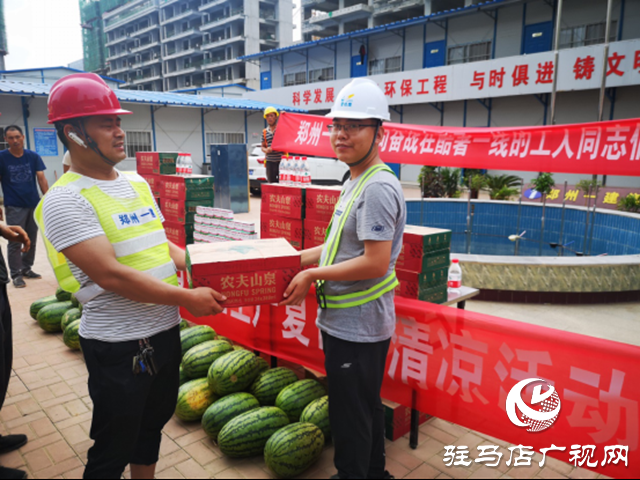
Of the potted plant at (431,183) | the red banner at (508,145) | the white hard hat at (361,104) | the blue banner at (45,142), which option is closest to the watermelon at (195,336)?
the white hard hat at (361,104)

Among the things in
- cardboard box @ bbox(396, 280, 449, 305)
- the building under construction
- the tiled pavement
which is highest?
the building under construction

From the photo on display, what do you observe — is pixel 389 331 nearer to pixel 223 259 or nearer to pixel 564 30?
pixel 223 259

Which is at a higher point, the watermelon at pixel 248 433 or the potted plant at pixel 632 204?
the potted plant at pixel 632 204

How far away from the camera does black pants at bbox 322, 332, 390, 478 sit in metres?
2.26

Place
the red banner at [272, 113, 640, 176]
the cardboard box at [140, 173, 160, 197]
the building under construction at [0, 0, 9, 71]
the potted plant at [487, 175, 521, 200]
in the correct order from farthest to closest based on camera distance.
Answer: the building under construction at [0, 0, 9, 71] < the potted plant at [487, 175, 521, 200] < the cardboard box at [140, 173, 160, 197] < the red banner at [272, 113, 640, 176]

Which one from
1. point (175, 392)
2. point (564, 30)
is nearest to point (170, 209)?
point (175, 392)

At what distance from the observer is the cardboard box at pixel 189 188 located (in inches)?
218

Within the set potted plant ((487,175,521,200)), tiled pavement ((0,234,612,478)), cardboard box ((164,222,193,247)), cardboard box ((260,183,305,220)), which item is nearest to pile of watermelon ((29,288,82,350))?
tiled pavement ((0,234,612,478))

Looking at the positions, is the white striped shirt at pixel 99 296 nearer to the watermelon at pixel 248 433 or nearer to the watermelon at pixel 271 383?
the watermelon at pixel 248 433

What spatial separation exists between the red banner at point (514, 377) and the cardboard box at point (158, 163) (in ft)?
15.4

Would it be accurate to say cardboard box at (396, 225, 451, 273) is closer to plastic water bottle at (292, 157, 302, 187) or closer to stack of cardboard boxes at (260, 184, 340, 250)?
stack of cardboard boxes at (260, 184, 340, 250)

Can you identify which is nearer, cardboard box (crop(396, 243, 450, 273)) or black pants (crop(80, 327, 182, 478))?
black pants (crop(80, 327, 182, 478))

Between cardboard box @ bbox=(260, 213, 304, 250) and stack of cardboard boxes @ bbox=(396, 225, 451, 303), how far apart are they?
1.47m

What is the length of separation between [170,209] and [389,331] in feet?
14.1
